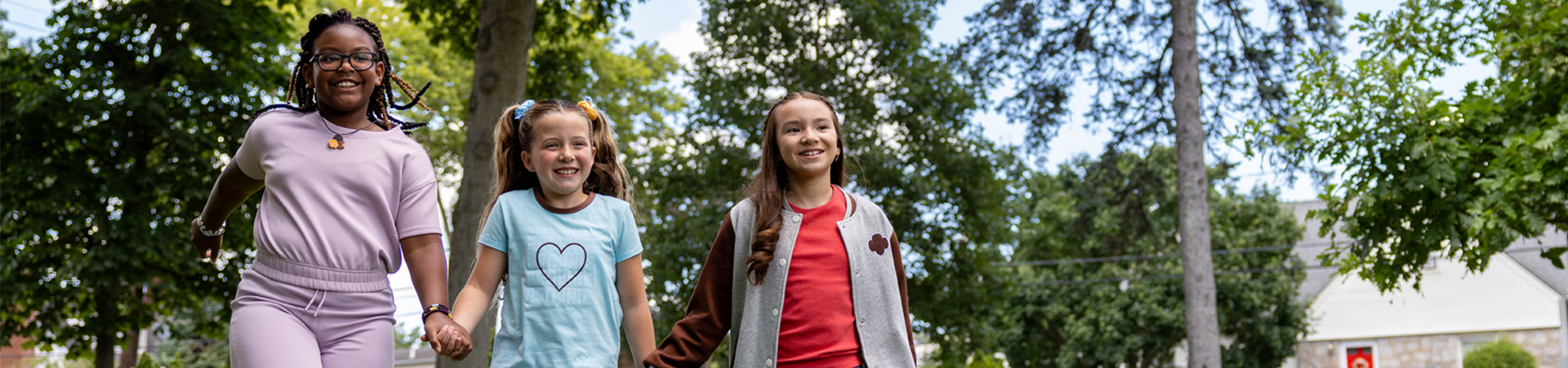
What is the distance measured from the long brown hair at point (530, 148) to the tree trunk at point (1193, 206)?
14.2 metres

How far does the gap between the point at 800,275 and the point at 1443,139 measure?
7632 mm

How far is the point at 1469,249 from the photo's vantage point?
966cm

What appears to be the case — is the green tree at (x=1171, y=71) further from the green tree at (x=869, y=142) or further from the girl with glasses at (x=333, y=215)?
the girl with glasses at (x=333, y=215)

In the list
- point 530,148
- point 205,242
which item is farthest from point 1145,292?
point 205,242

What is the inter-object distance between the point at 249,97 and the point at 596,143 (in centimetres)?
1333

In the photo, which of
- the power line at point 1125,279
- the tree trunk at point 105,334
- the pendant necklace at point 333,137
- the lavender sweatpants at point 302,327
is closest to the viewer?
the lavender sweatpants at point 302,327

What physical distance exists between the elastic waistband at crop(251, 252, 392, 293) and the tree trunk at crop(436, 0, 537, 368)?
664 centimetres

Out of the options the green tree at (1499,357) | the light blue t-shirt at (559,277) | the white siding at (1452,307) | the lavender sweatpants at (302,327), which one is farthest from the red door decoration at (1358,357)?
the lavender sweatpants at (302,327)

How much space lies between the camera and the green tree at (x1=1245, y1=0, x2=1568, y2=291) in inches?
341

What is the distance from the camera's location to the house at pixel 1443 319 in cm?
3297

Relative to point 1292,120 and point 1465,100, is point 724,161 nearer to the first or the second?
point 1292,120

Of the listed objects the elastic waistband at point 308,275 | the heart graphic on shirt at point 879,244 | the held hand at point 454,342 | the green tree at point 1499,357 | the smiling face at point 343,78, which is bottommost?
the held hand at point 454,342

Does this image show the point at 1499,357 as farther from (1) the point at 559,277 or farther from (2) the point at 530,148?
(1) the point at 559,277

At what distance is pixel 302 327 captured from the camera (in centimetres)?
314
